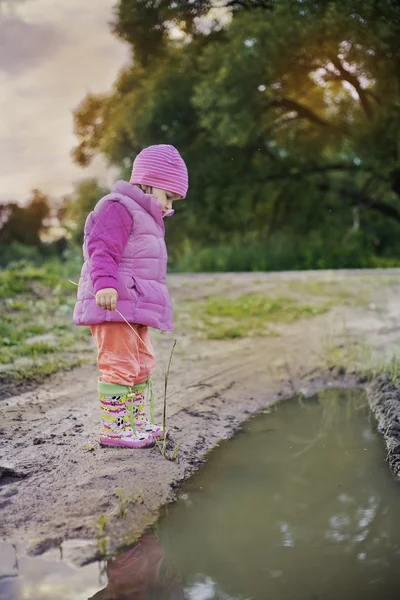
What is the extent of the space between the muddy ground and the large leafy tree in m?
5.90

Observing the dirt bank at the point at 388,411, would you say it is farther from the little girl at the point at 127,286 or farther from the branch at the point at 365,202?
the branch at the point at 365,202

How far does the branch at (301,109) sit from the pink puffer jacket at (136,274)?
41.3ft

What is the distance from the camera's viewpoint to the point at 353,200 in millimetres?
18844

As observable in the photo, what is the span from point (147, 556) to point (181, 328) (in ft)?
13.7

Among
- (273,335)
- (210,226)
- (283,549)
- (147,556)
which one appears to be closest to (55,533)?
(147,556)

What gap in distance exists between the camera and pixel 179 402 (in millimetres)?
4352

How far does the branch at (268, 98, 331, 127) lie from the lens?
15.6 m

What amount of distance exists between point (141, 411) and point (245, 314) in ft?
12.7

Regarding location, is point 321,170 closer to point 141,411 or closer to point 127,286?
point 141,411

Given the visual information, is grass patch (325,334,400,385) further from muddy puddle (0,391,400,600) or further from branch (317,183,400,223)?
branch (317,183,400,223)

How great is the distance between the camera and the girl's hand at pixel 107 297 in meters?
3.14

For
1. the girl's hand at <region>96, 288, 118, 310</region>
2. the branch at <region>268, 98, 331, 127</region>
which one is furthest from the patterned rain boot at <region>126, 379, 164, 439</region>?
the branch at <region>268, 98, 331, 127</region>

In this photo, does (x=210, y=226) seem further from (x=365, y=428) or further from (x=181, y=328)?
(x=365, y=428)

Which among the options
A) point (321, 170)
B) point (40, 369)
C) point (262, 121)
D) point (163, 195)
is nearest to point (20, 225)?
point (321, 170)
